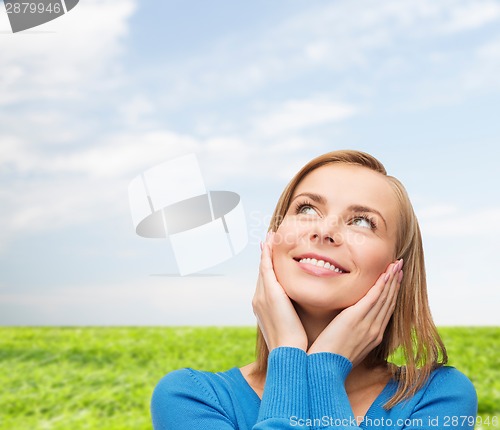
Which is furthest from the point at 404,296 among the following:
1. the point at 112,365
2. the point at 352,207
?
the point at 112,365

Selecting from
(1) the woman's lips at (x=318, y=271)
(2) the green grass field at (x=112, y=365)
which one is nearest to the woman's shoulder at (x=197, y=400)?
(1) the woman's lips at (x=318, y=271)

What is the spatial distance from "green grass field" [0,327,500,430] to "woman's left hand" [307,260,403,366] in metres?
3.10

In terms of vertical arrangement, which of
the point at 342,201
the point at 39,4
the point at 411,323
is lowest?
the point at 411,323

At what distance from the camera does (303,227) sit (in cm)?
187

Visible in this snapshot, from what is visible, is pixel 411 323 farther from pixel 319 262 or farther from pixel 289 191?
pixel 289 191

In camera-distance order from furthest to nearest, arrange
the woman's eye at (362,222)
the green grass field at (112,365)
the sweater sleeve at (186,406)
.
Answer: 1. the green grass field at (112,365)
2. the woman's eye at (362,222)
3. the sweater sleeve at (186,406)

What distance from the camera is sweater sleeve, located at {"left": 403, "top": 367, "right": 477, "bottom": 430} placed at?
5.65 feet

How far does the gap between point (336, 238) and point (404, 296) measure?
0.36 metres

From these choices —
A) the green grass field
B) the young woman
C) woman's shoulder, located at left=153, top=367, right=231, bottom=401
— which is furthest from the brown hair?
the green grass field

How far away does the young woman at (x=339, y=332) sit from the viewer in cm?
171

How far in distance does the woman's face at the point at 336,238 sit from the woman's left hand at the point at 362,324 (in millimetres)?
30

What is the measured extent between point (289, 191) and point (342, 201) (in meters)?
0.24

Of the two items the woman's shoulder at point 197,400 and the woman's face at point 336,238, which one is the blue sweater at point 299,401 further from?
the woman's face at point 336,238

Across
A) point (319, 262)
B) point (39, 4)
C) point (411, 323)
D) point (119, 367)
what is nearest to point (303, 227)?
point (319, 262)
